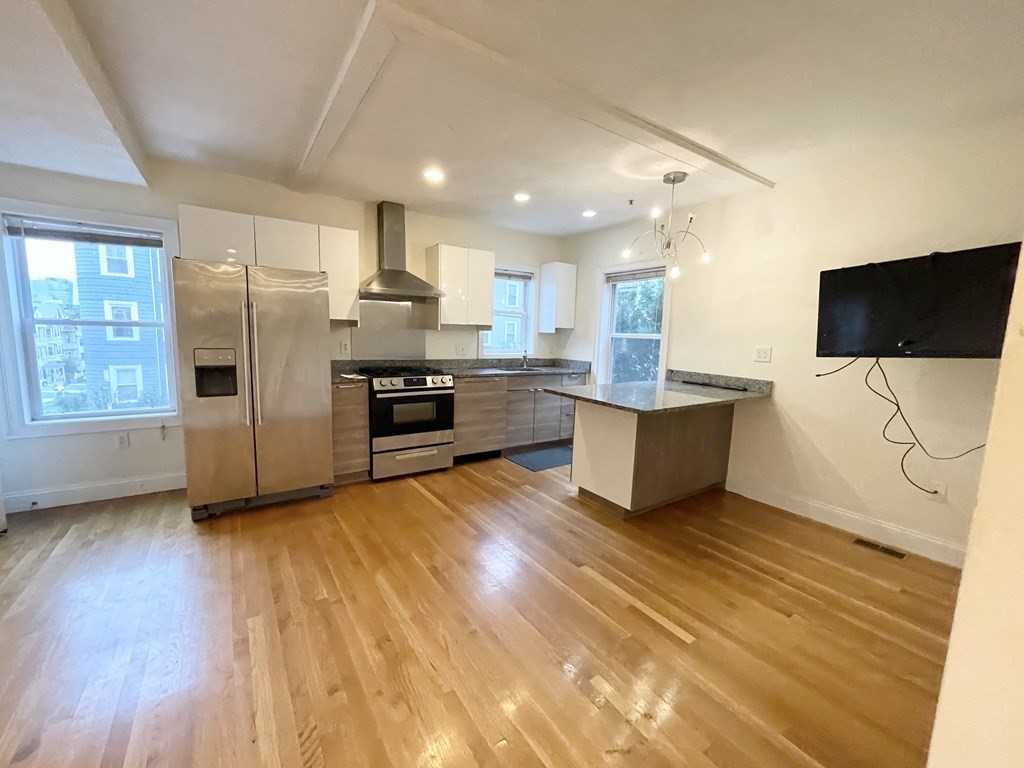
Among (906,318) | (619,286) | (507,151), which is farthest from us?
(619,286)

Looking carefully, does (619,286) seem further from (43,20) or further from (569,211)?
(43,20)

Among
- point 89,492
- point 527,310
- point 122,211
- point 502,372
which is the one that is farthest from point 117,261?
point 527,310

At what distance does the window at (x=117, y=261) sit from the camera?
309 cm

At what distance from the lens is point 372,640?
5.98 ft

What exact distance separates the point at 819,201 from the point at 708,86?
156 centimetres

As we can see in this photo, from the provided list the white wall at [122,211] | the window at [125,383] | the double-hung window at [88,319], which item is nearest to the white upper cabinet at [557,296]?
the white wall at [122,211]

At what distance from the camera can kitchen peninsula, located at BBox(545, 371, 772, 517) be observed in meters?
2.98

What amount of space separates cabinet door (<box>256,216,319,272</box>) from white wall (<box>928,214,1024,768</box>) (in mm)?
3739

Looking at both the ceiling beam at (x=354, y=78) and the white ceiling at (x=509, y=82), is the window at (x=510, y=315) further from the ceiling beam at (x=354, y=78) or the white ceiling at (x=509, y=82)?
the ceiling beam at (x=354, y=78)

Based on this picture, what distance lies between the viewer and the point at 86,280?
10.0 feet

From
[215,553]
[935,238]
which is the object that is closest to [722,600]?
[935,238]

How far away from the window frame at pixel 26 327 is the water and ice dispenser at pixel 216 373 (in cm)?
77

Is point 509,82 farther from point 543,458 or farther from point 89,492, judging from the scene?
point 89,492

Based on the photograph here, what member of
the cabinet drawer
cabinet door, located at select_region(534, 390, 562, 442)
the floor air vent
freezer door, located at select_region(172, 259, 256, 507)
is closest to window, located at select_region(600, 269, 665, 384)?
the cabinet drawer
